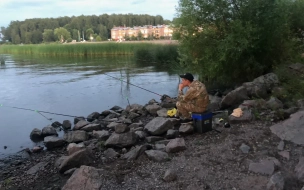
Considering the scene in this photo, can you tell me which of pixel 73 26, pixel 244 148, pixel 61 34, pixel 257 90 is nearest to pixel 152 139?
pixel 244 148

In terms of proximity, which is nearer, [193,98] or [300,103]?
[193,98]

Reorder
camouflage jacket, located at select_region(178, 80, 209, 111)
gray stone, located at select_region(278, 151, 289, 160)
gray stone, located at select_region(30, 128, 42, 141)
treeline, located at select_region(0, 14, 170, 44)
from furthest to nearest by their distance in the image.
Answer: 1. treeline, located at select_region(0, 14, 170, 44)
2. gray stone, located at select_region(30, 128, 42, 141)
3. camouflage jacket, located at select_region(178, 80, 209, 111)
4. gray stone, located at select_region(278, 151, 289, 160)

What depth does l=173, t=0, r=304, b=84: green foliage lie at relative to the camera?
13.3 metres

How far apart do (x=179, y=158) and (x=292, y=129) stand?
7.43 ft

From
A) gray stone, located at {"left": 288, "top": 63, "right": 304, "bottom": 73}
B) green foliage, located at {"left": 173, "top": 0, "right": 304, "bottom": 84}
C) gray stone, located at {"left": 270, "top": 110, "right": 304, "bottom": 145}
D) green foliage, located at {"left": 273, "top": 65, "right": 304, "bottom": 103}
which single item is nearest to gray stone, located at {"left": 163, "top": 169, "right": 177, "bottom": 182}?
gray stone, located at {"left": 270, "top": 110, "right": 304, "bottom": 145}

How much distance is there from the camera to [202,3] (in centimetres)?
1395

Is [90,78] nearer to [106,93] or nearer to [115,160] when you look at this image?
[106,93]

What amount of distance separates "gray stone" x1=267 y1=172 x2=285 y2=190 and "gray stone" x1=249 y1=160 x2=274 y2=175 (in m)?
0.35

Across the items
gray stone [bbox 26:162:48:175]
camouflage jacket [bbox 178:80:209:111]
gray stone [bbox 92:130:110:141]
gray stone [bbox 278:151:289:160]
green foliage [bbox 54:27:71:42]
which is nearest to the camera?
gray stone [bbox 278:151:289:160]

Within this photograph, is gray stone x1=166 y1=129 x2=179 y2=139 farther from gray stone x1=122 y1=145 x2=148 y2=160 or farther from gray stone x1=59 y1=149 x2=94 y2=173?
gray stone x1=59 y1=149 x2=94 y2=173

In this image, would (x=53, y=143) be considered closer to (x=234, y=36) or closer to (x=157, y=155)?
(x=157, y=155)

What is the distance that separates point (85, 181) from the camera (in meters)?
4.96

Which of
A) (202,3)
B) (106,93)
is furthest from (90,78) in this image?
(202,3)

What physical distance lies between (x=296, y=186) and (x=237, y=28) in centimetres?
948
